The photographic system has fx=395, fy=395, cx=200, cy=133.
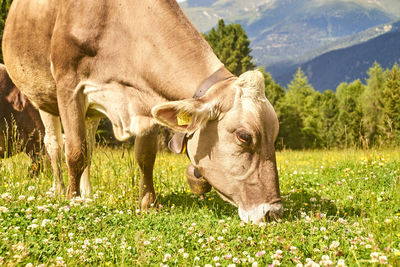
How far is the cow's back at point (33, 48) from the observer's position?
224 inches

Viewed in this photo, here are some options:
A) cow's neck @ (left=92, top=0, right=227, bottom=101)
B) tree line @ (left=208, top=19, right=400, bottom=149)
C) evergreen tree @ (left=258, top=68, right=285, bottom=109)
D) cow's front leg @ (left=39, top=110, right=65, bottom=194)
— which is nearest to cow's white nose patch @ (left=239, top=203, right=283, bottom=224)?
cow's neck @ (left=92, top=0, right=227, bottom=101)

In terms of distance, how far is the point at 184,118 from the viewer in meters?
4.34

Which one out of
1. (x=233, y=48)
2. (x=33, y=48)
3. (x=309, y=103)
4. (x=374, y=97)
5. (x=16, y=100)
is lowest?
(x=16, y=100)

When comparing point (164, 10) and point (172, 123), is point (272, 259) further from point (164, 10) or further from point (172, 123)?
point (164, 10)

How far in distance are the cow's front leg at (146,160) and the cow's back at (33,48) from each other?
1.66 m

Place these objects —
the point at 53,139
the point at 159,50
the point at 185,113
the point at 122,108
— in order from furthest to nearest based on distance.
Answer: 1. the point at 53,139
2. the point at 122,108
3. the point at 159,50
4. the point at 185,113

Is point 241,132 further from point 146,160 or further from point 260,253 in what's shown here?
point 146,160

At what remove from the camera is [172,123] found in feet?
14.5

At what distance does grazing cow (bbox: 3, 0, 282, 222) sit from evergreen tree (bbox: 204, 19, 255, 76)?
46.5m

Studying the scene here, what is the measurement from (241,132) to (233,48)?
172 feet

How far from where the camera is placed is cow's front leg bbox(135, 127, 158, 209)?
5.41m

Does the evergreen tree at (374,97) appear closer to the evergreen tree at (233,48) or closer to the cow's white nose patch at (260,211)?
the evergreen tree at (233,48)

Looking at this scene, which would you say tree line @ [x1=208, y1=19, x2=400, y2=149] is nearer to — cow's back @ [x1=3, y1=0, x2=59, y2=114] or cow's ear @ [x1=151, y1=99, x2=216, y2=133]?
cow's back @ [x1=3, y1=0, x2=59, y2=114]

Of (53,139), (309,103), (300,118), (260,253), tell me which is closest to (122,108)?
(53,139)
